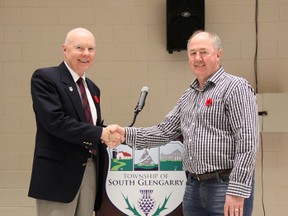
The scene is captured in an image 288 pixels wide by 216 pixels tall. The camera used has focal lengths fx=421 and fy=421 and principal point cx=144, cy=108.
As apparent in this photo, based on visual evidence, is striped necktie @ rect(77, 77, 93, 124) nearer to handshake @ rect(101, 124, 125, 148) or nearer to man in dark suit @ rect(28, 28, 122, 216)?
man in dark suit @ rect(28, 28, 122, 216)

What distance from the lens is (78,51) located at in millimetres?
2428

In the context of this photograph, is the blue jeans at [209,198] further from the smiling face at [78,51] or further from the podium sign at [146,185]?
the smiling face at [78,51]

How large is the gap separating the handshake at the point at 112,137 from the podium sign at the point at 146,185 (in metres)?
0.06

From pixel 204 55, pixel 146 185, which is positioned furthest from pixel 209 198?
pixel 204 55

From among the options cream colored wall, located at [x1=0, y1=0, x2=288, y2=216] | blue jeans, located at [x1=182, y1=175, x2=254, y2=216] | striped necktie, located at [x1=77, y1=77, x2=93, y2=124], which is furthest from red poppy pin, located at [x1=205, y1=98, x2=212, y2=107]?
cream colored wall, located at [x1=0, y1=0, x2=288, y2=216]

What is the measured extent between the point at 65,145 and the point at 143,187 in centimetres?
52

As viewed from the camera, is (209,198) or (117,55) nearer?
(209,198)

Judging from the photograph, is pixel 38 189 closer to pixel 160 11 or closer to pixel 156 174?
pixel 156 174

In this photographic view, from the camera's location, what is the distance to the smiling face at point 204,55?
7.44ft

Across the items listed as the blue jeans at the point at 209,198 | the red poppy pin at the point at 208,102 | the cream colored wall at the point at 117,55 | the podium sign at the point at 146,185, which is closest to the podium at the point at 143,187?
the podium sign at the point at 146,185

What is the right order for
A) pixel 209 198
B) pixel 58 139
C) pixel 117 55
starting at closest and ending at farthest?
pixel 209 198 < pixel 58 139 < pixel 117 55

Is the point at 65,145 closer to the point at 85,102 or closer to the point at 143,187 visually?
the point at 85,102

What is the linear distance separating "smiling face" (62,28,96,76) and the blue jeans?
2.95 feet

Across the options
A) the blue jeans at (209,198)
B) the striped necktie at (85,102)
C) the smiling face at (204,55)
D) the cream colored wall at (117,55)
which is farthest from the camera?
the cream colored wall at (117,55)
